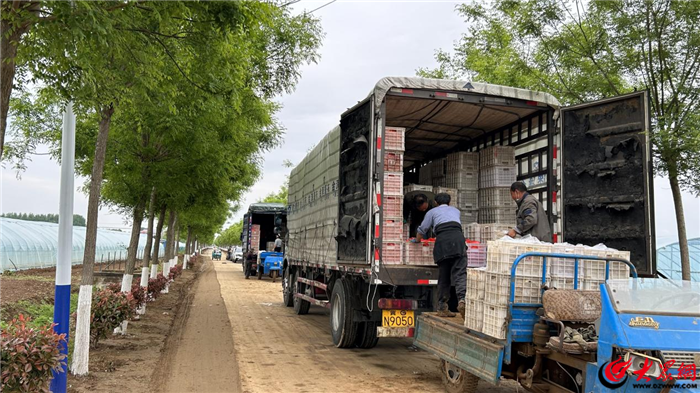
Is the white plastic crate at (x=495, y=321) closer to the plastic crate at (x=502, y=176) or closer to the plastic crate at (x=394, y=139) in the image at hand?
the plastic crate at (x=394, y=139)

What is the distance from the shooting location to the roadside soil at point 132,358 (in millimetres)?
6559

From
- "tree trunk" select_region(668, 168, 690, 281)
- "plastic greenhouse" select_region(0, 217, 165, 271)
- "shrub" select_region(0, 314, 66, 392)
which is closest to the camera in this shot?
"shrub" select_region(0, 314, 66, 392)

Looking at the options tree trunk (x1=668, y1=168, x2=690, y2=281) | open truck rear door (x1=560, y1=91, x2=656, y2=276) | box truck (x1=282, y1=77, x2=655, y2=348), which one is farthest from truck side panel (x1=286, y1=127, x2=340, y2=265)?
tree trunk (x1=668, y1=168, x2=690, y2=281)

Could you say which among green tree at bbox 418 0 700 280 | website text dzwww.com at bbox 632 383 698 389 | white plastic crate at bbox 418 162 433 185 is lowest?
website text dzwww.com at bbox 632 383 698 389

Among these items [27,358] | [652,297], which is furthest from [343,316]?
[652,297]

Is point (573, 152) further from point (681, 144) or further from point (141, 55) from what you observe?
point (141, 55)

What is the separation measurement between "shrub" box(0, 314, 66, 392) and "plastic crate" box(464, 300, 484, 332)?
402 centimetres

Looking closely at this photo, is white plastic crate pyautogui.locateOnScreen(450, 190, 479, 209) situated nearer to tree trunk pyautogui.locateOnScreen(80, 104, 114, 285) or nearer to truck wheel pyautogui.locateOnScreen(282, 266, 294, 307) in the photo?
tree trunk pyautogui.locateOnScreen(80, 104, 114, 285)

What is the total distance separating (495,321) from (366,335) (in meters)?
4.08

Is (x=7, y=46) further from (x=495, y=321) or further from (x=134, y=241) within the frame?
(x=134, y=241)

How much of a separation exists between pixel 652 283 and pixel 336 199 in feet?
18.2

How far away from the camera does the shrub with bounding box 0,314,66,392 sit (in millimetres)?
4594

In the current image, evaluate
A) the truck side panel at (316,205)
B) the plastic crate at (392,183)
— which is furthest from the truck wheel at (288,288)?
the plastic crate at (392,183)

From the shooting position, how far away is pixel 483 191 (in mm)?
9352
